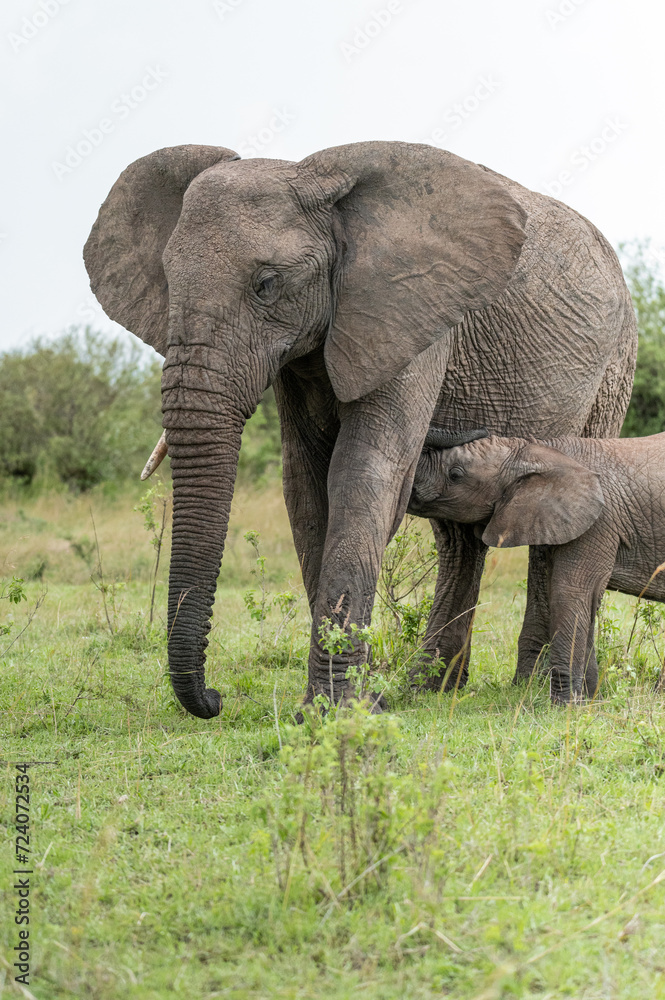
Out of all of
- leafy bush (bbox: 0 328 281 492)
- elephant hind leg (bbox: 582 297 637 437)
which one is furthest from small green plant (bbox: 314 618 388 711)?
leafy bush (bbox: 0 328 281 492)

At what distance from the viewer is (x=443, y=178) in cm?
562

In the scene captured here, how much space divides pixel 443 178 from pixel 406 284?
0.57 m

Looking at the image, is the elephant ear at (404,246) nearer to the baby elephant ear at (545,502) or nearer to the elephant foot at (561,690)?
the baby elephant ear at (545,502)

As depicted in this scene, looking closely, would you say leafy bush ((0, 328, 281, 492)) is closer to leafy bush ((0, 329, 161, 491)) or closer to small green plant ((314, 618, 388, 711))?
leafy bush ((0, 329, 161, 491))

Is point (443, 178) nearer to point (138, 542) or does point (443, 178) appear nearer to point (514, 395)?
point (514, 395)

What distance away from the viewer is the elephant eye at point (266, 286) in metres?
5.20

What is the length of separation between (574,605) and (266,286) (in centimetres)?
255

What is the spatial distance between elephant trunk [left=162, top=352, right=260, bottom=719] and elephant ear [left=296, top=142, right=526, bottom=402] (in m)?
0.63

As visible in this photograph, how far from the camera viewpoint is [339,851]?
365cm

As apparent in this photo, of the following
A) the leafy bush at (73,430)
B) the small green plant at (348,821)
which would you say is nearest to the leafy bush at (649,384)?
the leafy bush at (73,430)

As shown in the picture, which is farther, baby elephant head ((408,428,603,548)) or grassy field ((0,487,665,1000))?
baby elephant head ((408,428,603,548))

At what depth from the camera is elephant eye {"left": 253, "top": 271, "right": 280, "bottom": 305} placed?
5203mm

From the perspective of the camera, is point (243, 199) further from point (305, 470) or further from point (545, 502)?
point (545, 502)

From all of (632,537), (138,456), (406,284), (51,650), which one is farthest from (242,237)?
(138,456)
